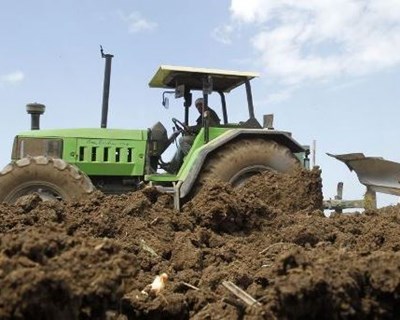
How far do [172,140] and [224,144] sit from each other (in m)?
0.98

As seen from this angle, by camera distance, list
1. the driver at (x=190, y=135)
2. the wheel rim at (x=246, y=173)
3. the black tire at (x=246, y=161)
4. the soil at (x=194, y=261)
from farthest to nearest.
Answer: the driver at (x=190, y=135), the wheel rim at (x=246, y=173), the black tire at (x=246, y=161), the soil at (x=194, y=261)

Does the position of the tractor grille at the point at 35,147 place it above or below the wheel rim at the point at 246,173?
above

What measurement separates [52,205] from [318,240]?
6.87ft

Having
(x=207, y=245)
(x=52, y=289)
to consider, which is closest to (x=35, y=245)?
(x=52, y=289)

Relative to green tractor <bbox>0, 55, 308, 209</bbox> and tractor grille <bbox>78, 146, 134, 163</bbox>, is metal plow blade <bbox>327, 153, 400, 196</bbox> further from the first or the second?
tractor grille <bbox>78, 146, 134, 163</bbox>

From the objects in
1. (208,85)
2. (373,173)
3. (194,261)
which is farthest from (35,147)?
(194,261)

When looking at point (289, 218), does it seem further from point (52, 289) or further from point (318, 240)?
point (52, 289)

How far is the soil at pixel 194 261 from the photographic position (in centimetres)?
227

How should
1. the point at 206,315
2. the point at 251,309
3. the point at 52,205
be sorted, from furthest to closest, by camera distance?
the point at 52,205
the point at 206,315
the point at 251,309

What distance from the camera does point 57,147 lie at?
28.8ft

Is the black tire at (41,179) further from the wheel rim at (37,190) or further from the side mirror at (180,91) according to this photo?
the side mirror at (180,91)

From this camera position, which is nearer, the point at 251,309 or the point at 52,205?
the point at 251,309

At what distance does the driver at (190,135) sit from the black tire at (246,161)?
1.98 ft

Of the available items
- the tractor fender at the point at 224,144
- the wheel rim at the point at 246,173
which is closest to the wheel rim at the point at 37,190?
the tractor fender at the point at 224,144
